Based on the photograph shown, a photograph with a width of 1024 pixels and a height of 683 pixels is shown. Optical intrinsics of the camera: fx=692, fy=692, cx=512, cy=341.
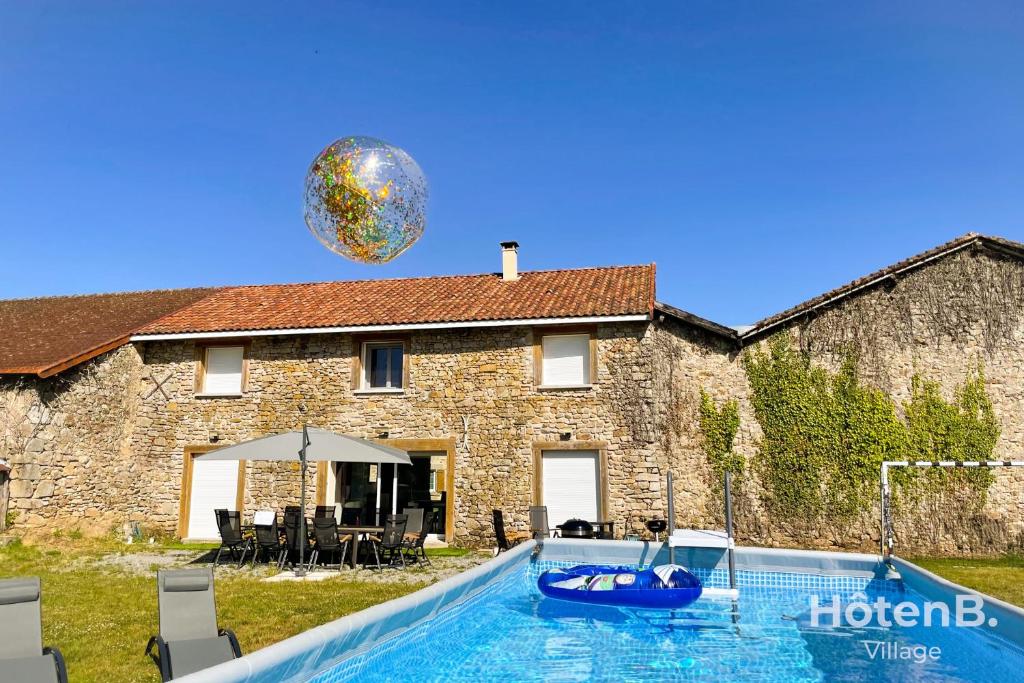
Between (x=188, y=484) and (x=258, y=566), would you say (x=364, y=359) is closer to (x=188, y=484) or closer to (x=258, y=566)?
(x=188, y=484)

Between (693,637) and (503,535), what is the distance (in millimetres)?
4988

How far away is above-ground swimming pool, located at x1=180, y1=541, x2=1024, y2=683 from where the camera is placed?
5641 millimetres

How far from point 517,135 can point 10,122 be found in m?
9.24

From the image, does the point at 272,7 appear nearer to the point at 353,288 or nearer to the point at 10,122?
the point at 10,122

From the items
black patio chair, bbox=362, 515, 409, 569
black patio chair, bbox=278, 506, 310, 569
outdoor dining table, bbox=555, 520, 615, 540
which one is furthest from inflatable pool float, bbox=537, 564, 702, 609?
black patio chair, bbox=278, 506, 310, 569

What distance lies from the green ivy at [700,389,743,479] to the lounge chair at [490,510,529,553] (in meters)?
4.37

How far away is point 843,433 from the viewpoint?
14.4m

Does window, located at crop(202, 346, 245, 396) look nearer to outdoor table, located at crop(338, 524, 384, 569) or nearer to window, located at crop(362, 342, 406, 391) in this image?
window, located at crop(362, 342, 406, 391)

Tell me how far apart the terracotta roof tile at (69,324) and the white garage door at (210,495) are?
3.68 metres

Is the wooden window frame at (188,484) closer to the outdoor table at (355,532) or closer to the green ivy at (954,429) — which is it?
the outdoor table at (355,532)

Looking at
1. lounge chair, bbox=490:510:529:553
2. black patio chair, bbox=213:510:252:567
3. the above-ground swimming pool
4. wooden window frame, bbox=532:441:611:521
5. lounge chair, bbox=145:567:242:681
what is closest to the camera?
lounge chair, bbox=145:567:242:681

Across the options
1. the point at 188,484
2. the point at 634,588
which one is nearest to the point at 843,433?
the point at 634,588

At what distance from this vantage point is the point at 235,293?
63.4 ft

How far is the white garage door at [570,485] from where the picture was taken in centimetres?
1438
